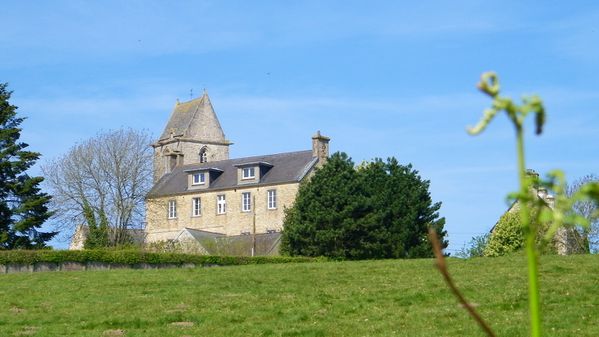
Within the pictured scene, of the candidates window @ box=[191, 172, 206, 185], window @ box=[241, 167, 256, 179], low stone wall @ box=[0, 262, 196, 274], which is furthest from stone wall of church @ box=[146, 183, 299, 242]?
low stone wall @ box=[0, 262, 196, 274]

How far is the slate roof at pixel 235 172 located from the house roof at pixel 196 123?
51.4 feet

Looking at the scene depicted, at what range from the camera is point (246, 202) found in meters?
78.5

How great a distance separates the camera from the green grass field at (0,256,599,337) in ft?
68.6

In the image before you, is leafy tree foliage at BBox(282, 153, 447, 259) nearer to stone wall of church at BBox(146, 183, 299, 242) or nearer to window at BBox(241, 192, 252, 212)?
stone wall of church at BBox(146, 183, 299, 242)

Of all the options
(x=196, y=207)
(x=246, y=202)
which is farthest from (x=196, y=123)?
(x=246, y=202)

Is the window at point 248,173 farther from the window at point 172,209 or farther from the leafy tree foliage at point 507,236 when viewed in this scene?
the leafy tree foliage at point 507,236

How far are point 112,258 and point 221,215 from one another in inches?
1386

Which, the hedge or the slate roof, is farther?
the slate roof

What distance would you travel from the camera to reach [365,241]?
192 feet

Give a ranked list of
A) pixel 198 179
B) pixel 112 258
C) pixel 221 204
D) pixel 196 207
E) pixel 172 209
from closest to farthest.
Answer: pixel 112 258, pixel 221 204, pixel 196 207, pixel 172 209, pixel 198 179

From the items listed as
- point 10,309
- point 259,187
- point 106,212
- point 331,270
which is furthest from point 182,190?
point 10,309

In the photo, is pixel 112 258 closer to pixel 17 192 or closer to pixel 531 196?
pixel 17 192

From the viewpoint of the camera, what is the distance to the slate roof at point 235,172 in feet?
251

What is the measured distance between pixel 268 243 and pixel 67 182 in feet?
49.0
